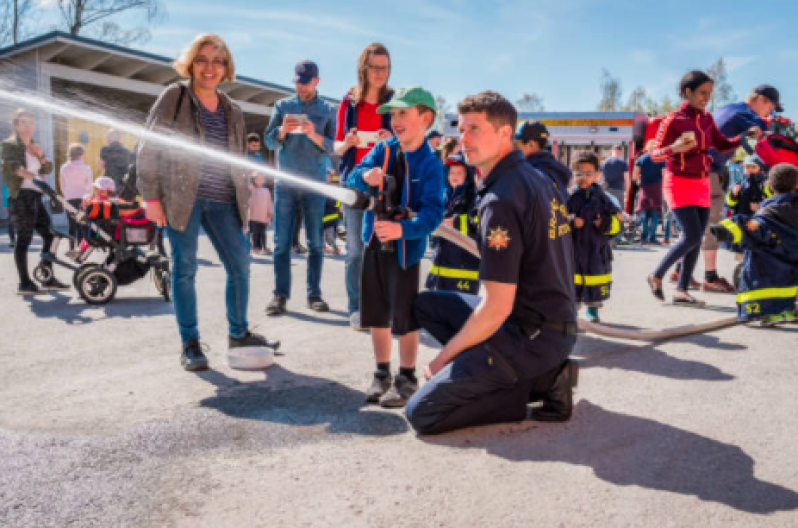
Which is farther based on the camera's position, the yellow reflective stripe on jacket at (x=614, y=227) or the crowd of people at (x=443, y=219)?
the yellow reflective stripe on jacket at (x=614, y=227)

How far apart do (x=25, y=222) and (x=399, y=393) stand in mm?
5801

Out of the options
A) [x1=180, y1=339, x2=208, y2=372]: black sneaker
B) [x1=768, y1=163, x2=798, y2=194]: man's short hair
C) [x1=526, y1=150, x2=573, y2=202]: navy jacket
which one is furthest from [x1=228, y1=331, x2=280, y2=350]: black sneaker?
[x1=768, y1=163, x2=798, y2=194]: man's short hair

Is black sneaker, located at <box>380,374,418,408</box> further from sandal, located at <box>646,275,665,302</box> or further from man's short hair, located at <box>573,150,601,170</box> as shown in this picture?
sandal, located at <box>646,275,665,302</box>

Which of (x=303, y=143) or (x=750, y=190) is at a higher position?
(x=303, y=143)

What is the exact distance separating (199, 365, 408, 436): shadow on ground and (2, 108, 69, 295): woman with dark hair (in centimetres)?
431

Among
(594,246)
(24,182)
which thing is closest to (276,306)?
(594,246)

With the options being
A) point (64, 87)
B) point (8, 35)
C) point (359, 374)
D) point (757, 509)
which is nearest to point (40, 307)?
point (359, 374)

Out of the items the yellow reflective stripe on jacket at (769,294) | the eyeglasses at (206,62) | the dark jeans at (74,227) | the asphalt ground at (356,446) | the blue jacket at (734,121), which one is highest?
the blue jacket at (734,121)

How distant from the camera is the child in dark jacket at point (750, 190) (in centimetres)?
789

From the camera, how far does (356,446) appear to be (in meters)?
3.10

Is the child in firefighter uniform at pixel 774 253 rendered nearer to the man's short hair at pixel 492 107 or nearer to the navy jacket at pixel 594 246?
the navy jacket at pixel 594 246

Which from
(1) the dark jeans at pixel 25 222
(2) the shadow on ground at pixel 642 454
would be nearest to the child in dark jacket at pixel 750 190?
(2) the shadow on ground at pixel 642 454

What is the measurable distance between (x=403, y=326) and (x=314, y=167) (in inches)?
121

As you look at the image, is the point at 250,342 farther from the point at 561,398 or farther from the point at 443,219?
the point at 561,398
